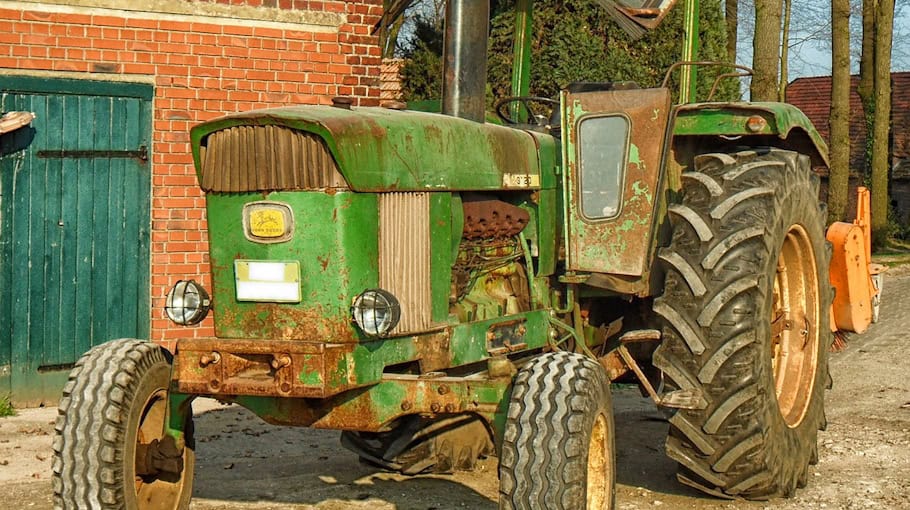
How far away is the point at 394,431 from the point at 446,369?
94 cm

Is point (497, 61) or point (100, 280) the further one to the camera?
point (497, 61)

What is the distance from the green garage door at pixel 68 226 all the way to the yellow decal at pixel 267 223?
466cm

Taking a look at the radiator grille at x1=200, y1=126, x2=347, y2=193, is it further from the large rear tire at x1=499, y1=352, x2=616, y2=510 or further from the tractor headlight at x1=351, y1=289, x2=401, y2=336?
the large rear tire at x1=499, y1=352, x2=616, y2=510

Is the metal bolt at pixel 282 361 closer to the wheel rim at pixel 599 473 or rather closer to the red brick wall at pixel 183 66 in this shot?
the wheel rim at pixel 599 473

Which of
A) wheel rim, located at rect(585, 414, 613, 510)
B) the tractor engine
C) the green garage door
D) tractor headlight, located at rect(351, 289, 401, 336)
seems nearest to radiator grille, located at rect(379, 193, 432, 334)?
tractor headlight, located at rect(351, 289, 401, 336)

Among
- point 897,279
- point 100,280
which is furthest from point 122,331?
point 897,279

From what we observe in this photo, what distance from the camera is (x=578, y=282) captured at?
5840 mm

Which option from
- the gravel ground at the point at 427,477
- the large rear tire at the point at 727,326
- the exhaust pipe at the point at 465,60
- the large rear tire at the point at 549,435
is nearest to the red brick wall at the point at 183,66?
the gravel ground at the point at 427,477

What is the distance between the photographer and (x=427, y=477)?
253 inches

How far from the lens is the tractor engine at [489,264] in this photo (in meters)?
5.38

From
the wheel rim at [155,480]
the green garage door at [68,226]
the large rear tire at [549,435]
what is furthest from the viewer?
the green garage door at [68,226]

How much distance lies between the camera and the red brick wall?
8.84 m

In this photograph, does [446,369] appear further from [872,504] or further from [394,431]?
[872,504]

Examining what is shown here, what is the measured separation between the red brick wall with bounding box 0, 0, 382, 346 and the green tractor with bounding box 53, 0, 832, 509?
3050 millimetres
